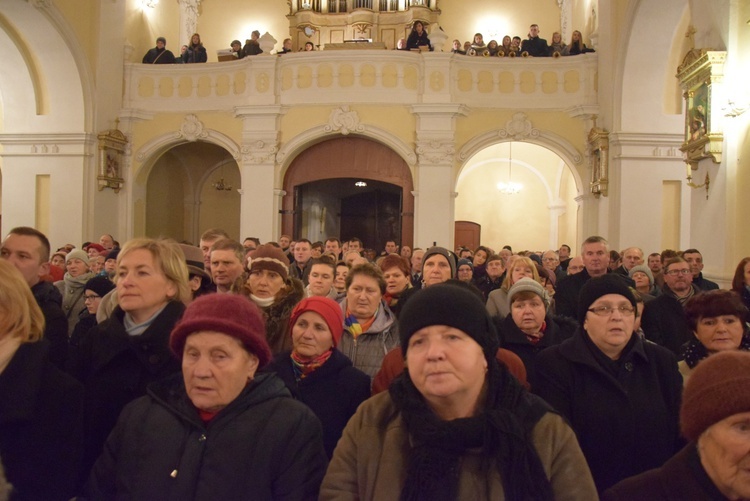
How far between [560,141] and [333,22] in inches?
298

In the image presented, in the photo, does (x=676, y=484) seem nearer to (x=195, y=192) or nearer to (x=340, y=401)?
(x=340, y=401)

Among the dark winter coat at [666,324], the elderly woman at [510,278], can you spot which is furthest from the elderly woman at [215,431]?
the dark winter coat at [666,324]

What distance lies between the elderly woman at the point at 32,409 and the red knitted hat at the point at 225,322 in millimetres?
453

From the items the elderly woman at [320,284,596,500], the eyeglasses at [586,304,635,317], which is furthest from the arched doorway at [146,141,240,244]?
the elderly woman at [320,284,596,500]

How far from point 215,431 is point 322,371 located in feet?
2.66

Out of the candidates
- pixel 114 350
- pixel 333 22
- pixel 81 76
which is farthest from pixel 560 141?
pixel 114 350

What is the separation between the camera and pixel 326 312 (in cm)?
286

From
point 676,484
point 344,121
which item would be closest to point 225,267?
point 676,484

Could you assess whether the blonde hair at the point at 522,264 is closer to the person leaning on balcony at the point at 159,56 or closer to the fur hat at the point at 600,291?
the fur hat at the point at 600,291

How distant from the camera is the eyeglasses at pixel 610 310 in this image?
8.66 ft

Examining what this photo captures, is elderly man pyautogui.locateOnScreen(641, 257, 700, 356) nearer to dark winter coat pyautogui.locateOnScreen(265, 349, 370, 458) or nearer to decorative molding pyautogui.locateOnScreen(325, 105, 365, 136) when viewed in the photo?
dark winter coat pyautogui.locateOnScreen(265, 349, 370, 458)

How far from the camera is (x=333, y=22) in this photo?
17109mm

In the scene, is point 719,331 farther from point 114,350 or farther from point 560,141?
point 560,141

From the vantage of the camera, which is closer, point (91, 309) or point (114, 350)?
point (114, 350)
